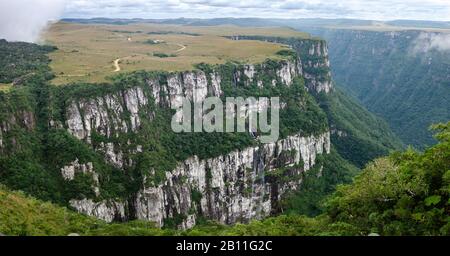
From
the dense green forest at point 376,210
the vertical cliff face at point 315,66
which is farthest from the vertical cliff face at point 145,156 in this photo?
the vertical cliff face at point 315,66

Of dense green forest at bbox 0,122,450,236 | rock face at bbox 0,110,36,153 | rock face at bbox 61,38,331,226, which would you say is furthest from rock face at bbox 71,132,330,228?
dense green forest at bbox 0,122,450,236

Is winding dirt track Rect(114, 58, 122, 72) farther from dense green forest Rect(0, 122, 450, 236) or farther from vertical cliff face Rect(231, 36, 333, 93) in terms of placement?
vertical cliff face Rect(231, 36, 333, 93)

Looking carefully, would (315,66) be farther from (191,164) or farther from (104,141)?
(104,141)

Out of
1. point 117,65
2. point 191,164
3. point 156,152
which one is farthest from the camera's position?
point 117,65

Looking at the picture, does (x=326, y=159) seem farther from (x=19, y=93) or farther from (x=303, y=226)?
(x=303, y=226)

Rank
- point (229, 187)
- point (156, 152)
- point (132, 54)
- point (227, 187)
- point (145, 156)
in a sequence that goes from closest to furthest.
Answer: point (145, 156)
point (156, 152)
point (227, 187)
point (229, 187)
point (132, 54)

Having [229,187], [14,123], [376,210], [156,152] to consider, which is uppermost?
[376,210]

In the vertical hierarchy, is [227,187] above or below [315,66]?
below

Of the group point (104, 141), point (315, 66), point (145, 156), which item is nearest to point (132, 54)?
point (104, 141)

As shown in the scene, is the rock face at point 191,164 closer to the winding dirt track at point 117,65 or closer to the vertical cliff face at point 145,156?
the vertical cliff face at point 145,156
